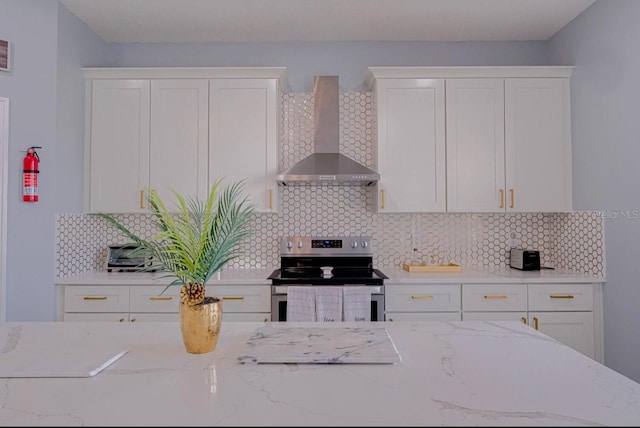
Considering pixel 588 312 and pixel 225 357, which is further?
pixel 588 312

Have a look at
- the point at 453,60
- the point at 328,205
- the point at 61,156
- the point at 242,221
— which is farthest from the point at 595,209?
the point at 61,156

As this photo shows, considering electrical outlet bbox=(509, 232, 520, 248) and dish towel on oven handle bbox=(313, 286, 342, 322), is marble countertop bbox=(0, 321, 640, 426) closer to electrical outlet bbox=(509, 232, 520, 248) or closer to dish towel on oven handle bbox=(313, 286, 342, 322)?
dish towel on oven handle bbox=(313, 286, 342, 322)

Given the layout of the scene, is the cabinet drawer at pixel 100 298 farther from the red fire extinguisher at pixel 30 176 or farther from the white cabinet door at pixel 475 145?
the white cabinet door at pixel 475 145

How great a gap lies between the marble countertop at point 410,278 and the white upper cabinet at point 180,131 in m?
0.51

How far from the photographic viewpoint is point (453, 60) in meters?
3.44

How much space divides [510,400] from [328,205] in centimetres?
263

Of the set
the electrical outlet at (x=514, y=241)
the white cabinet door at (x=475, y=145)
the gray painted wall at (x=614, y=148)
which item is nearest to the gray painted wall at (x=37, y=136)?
the white cabinet door at (x=475, y=145)

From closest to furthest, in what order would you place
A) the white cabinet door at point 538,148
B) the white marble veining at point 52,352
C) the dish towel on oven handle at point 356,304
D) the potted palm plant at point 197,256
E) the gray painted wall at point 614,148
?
the white marble veining at point 52,352 < the potted palm plant at point 197,256 < the gray painted wall at point 614,148 < the dish towel on oven handle at point 356,304 < the white cabinet door at point 538,148

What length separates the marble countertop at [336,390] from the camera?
768 millimetres

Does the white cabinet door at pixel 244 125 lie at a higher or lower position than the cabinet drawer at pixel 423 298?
higher

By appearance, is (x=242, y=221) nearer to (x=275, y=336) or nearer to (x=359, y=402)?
(x=275, y=336)

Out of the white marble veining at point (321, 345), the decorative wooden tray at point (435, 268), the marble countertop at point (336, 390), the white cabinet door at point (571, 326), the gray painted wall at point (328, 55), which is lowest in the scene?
the white cabinet door at point (571, 326)

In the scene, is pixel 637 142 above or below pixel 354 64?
below

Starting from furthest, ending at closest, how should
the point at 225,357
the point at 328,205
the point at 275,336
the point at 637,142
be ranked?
the point at 328,205
the point at 637,142
the point at 275,336
the point at 225,357
